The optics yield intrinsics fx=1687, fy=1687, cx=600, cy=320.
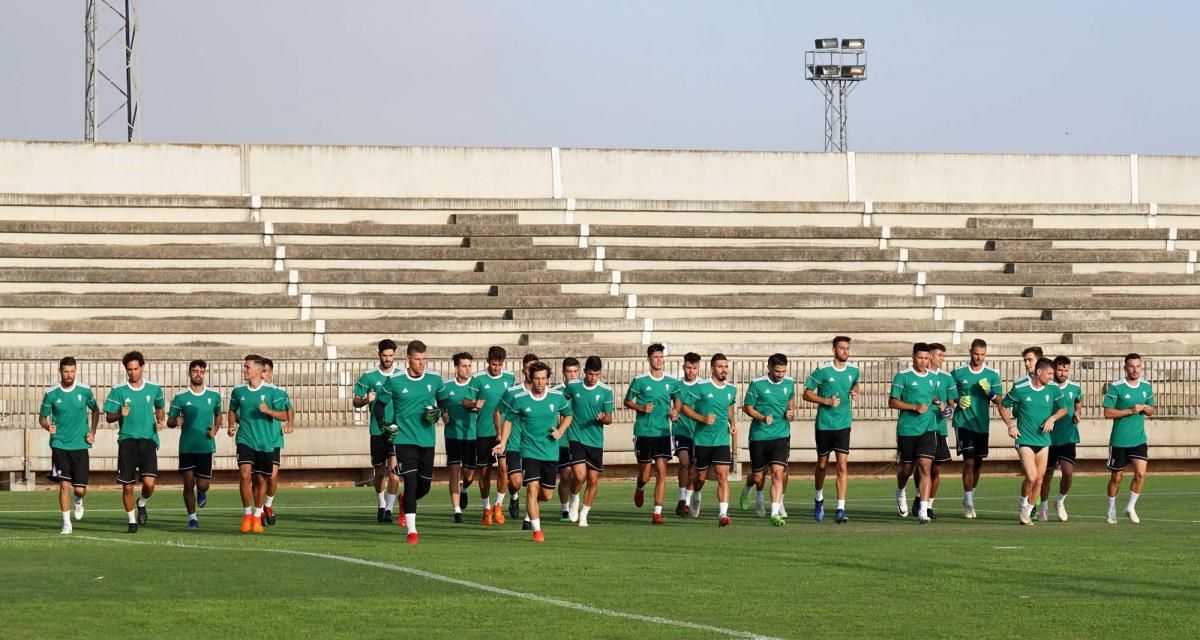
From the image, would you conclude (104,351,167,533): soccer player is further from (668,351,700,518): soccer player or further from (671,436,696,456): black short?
(671,436,696,456): black short

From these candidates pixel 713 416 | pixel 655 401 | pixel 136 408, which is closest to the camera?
pixel 136 408

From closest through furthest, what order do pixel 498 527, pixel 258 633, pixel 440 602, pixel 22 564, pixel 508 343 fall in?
pixel 258 633 < pixel 440 602 < pixel 22 564 < pixel 498 527 < pixel 508 343

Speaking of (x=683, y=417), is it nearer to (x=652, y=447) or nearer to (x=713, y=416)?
(x=652, y=447)

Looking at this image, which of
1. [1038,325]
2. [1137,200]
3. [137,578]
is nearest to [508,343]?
[1038,325]

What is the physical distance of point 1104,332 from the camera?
35.5 m

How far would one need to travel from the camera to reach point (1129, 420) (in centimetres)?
2000

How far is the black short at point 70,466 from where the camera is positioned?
18.5m

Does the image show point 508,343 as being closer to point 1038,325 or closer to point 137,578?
point 1038,325

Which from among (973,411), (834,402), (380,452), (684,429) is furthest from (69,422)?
(973,411)

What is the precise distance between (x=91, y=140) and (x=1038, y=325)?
72.6 feet

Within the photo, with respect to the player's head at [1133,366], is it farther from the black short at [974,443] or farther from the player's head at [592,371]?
the player's head at [592,371]

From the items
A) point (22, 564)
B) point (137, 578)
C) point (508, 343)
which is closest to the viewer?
point (137, 578)

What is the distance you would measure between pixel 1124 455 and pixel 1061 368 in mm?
1386

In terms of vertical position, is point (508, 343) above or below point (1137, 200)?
below
